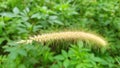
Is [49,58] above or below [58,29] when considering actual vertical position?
below

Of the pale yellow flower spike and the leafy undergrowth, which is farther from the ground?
the pale yellow flower spike

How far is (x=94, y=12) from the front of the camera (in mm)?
2100

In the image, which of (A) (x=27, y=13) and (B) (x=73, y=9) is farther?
(B) (x=73, y=9)

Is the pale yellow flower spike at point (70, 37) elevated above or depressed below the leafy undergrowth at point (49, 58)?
above

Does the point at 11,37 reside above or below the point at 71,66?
above

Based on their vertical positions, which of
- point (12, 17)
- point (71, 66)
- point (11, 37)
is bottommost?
point (71, 66)

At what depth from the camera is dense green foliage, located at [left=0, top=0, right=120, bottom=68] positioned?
154 centimetres

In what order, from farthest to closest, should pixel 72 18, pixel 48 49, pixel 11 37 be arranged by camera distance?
1. pixel 72 18
2. pixel 11 37
3. pixel 48 49

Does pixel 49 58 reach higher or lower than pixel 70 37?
lower

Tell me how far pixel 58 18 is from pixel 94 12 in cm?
32

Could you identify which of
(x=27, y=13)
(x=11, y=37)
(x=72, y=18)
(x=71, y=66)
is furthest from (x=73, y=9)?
(x=71, y=66)

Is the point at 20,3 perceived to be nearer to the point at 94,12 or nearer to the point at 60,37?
the point at 94,12

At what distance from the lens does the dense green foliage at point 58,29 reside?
1.54m

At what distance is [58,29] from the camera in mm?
1693
